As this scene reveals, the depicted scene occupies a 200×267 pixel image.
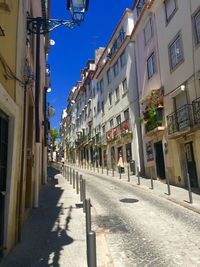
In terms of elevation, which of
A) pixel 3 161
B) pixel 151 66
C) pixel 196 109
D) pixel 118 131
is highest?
pixel 151 66

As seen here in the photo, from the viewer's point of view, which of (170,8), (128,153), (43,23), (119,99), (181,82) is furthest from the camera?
(119,99)

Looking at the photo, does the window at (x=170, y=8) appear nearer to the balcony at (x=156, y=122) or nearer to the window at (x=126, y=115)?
the balcony at (x=156, y=122)

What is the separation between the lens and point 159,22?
1773 cm

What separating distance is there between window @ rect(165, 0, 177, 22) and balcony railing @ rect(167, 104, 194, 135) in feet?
20.6

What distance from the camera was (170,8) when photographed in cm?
1628

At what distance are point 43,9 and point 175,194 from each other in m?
13.8

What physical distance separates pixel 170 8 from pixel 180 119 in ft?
24.5

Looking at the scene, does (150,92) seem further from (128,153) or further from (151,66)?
(128,153)

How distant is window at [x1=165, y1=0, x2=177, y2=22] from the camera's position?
15742mm

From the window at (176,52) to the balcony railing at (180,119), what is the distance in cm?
303

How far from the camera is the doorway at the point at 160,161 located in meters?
18.2

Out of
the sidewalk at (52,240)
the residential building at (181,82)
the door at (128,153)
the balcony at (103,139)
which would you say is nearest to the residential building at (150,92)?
the residential building at (181,82)

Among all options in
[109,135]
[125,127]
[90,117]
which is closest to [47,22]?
[125,127]

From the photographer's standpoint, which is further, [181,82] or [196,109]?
[181,82]
